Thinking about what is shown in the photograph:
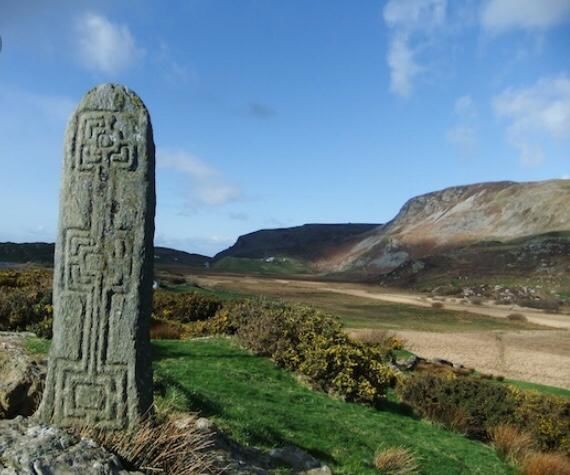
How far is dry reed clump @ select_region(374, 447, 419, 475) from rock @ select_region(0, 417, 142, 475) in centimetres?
477

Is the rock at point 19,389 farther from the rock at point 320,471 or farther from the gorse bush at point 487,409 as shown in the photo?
the gorse bush at point 487,409

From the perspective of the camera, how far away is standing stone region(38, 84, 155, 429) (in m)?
6.16

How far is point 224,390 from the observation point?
37.8 ft

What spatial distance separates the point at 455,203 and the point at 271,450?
103m

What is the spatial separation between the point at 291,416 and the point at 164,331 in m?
8.68

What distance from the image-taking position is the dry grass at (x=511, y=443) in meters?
12.2

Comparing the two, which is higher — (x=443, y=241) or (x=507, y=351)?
(x=443, y=241)

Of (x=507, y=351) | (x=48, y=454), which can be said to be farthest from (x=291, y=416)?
(x=507, y=351)

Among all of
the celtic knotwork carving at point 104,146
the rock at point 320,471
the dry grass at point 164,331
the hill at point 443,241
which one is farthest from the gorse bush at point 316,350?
the hill at point 443,241

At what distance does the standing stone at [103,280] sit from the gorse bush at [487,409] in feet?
32.0

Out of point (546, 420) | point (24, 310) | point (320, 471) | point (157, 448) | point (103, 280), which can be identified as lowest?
point (546, 420)

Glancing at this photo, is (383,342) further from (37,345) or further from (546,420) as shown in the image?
(37,345)

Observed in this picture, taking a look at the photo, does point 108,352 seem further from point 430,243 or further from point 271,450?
point 430,243

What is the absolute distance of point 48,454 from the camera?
15.8ft
